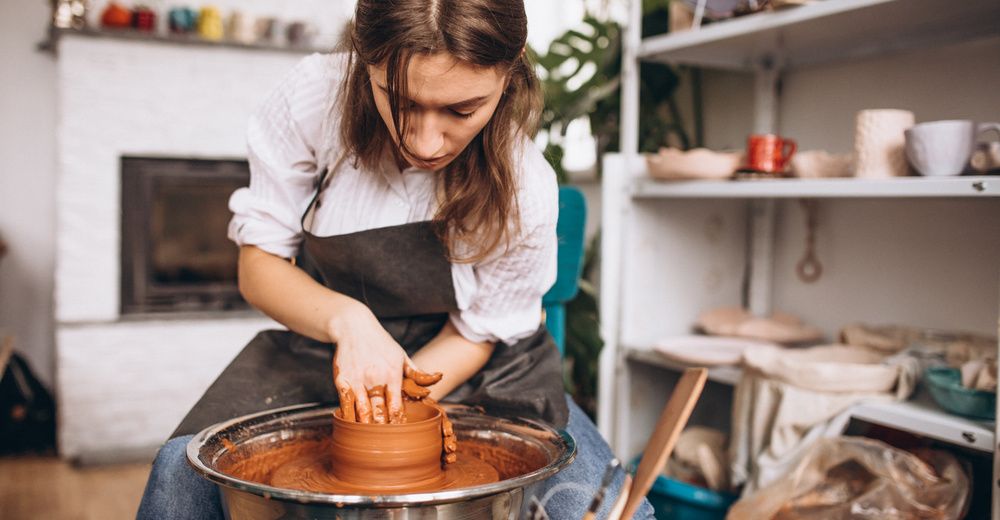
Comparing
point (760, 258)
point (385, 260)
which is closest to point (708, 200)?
point (760, 258)

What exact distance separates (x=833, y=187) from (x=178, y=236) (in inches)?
90.8

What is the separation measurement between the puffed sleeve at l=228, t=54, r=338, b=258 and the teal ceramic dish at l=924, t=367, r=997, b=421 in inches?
41.0

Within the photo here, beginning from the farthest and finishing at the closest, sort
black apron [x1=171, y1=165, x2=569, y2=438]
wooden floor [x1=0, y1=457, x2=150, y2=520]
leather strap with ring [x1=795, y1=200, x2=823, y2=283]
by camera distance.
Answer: wooden floor [x1=0, y1=457, x2=150, y2=520] → leather strap with ring [x1=795, y1=200, x2=823, y2=283] → black apron [x1=171, y1=165, x2=569, y2=438]

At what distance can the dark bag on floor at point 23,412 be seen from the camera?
2.83 m

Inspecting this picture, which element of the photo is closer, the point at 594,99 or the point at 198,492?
the point at 198,492

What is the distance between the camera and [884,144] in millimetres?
1436

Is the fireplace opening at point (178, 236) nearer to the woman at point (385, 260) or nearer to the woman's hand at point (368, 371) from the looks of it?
the woman at point (385, 260)

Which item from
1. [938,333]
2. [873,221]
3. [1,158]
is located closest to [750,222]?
Answer: [873,221]

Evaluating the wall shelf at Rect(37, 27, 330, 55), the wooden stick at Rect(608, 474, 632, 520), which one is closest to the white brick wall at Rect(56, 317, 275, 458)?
the wall shelf at Rect(37, 27, 330, 55)

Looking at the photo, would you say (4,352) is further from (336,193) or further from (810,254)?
(810,254)

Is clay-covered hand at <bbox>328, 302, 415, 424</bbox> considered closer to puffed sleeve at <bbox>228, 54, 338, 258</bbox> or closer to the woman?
the woman

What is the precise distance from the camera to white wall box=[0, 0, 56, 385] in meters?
3.06

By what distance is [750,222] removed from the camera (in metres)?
2.16

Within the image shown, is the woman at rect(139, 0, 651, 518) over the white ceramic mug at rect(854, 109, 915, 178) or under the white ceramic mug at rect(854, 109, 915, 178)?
under
